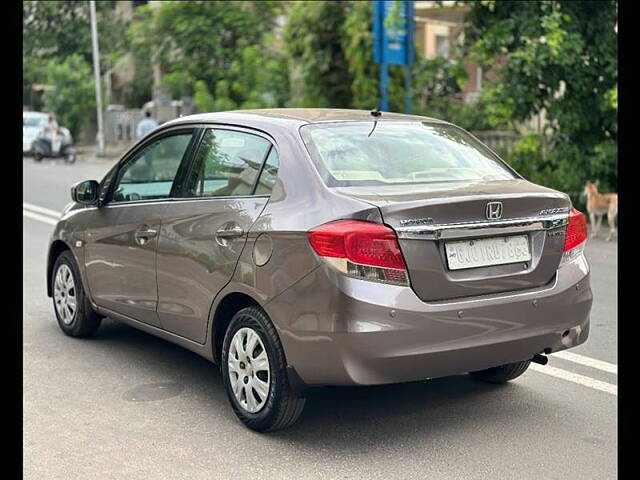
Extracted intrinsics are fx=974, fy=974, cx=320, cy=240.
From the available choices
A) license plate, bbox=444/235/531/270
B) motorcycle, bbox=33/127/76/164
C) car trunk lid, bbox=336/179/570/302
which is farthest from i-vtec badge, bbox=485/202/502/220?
motorcycle, bbox=33/127/76/164

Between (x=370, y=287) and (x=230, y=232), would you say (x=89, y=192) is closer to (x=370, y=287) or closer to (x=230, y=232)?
(x=230, y=232)

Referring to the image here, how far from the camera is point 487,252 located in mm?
4645

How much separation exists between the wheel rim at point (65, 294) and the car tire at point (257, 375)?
85.6 inches

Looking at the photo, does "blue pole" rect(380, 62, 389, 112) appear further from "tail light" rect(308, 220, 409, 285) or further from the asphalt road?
"tail light" rect(308, 220, 409, 285)

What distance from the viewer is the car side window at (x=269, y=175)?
500 cm

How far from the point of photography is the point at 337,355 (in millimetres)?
4418

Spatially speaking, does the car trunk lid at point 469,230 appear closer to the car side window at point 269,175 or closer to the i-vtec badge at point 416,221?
the i-vtec badge at point 416,221

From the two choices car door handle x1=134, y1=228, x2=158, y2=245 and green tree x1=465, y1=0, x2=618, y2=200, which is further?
green tree x1=465, y1=0, x2=618, y2=200

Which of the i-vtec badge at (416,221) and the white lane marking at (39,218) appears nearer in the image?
the i-vtec badge at (416,221)

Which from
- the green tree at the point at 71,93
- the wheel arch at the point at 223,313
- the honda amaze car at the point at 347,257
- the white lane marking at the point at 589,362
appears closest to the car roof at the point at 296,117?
the honda amaze car at the point at 347,257

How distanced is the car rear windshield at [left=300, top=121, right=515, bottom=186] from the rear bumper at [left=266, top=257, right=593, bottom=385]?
0.64 meters

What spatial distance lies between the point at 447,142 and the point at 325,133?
744mm

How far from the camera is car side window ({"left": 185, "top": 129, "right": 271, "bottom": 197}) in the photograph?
520 cm
